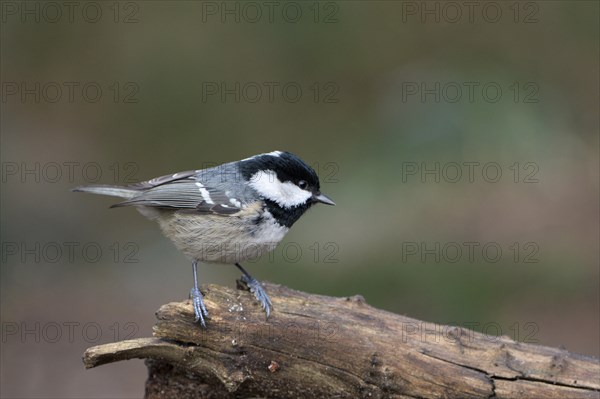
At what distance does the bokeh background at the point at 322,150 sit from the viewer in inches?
283

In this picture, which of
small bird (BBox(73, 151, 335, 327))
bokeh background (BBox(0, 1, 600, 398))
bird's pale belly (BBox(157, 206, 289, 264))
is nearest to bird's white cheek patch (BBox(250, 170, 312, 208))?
small bird (BBox(73, 151, 335, 327))

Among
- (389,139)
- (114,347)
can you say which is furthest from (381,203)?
(114,347)

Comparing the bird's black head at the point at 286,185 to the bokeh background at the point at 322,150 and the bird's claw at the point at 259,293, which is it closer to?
the bird's claw at the point at 259,293

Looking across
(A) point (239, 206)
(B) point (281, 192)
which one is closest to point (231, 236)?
(A) point (239, 206)

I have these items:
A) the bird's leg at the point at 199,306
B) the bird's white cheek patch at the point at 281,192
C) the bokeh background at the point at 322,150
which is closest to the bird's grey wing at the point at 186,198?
the bird's white cheek patch at the point at 281,192

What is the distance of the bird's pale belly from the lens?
4094 millimetres

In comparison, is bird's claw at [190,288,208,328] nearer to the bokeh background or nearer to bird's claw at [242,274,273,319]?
bird's claw at [242,274,273,319]

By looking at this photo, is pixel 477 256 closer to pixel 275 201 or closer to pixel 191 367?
pixel 275 201

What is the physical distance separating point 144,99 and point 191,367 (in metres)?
6.63

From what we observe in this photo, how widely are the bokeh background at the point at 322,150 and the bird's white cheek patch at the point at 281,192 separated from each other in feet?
10.5

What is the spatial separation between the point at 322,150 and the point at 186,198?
5.22 metres

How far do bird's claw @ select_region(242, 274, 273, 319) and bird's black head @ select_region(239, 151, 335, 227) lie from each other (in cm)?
44

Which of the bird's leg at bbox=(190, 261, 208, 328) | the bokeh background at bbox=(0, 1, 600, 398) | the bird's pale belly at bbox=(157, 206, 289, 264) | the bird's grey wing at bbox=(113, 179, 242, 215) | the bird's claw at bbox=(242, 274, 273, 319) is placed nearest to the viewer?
the bird's leg at bbox=(190, 261, 208, 328)

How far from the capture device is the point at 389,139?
867 centimetres
